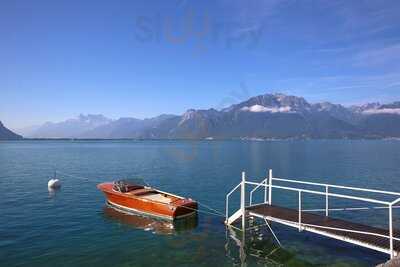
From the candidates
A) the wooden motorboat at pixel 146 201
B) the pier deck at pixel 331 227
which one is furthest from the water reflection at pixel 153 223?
Answer: the pier deck at pixel 331 227

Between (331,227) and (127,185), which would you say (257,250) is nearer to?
(331,227)

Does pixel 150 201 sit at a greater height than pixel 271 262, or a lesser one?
greater

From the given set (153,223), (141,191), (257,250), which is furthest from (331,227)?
(141,191)

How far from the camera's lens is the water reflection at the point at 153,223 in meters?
25.1

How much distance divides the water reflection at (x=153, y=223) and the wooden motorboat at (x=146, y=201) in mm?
A: 444

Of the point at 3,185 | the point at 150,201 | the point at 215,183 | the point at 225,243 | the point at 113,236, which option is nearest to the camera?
the point at 225,243

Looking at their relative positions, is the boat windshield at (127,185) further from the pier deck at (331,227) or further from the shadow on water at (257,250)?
the pier deck at (331,227)

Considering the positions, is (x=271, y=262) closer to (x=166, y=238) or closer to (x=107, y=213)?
(x=166, y=238)

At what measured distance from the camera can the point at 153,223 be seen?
26.7 m

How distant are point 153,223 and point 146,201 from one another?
5.93ft

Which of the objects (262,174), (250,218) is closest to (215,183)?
(262,174)

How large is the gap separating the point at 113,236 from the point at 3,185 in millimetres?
29257

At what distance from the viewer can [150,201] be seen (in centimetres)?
2709

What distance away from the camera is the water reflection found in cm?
2514
